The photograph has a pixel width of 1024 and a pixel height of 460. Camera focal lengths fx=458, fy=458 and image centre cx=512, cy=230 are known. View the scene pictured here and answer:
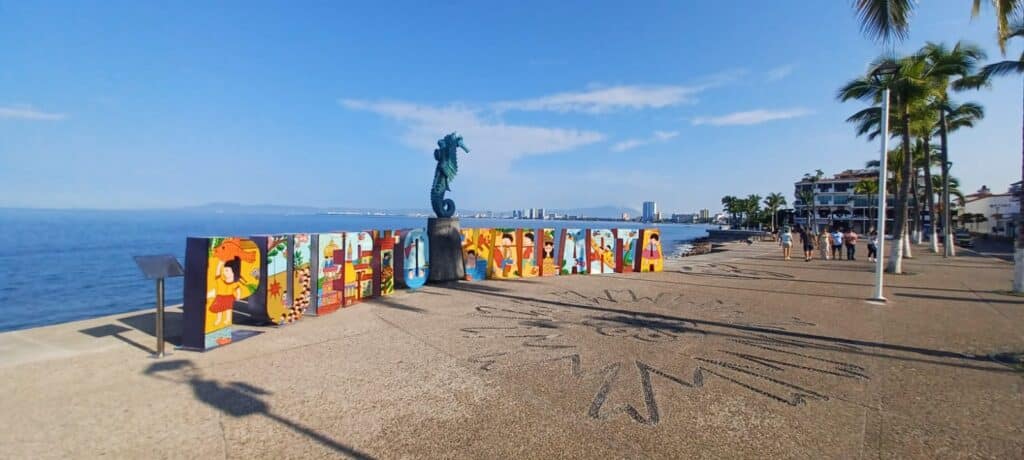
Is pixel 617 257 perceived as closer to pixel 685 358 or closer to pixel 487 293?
pixel 487 293

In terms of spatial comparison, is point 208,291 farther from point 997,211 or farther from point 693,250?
point 997,211

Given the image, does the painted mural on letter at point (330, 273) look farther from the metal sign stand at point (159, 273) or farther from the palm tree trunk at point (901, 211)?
the palm tree trunk at point (901, 211)

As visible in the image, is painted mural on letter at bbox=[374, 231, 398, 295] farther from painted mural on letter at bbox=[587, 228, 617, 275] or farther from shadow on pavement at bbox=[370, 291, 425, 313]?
painted mural on letter at bbox=[587, 228, 617, 275]

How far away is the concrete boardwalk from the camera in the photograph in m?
4.08

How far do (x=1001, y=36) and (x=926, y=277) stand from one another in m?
10.9

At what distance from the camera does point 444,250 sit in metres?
14.4

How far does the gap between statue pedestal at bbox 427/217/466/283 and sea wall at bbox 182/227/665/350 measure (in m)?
0.35

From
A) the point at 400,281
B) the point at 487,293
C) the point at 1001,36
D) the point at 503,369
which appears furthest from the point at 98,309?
the point at 1001,36

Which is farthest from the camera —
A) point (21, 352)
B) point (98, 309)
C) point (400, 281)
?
point (98, 309)

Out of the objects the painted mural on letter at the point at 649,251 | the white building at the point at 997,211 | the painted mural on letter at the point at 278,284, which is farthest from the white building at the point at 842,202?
the painted mural on letter at the point at 278,284

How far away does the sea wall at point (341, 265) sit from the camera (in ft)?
23.0

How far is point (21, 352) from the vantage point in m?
6.36

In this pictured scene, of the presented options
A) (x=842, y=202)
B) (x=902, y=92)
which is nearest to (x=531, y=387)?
(x=902, y=92)

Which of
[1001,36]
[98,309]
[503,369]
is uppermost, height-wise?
[1001,36]
